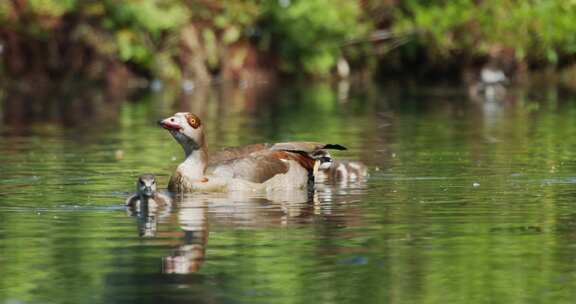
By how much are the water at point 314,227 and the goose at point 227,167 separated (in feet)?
1.03

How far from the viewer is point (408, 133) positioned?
27.1m

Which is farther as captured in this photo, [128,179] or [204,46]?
[204,46]

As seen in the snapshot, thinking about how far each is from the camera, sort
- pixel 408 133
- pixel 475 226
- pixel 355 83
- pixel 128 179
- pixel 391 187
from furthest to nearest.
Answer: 1. pixel 355 83
2. pixel 408 133
3. pixel 128 179
4. pixel 391 187
5. pixel 475 226

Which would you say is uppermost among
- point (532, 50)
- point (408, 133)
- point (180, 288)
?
point (532, 50)

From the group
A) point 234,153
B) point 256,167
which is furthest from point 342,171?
point 256,167

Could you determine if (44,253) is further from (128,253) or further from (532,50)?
(532,50)

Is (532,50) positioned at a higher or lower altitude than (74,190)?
higher

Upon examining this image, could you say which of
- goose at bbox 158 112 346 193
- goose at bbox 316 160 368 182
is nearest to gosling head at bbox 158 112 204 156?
goose at bbox 158 112 346 193

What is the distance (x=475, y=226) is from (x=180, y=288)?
381 centimetres

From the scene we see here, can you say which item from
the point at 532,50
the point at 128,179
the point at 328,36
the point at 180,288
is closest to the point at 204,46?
the point at 328,36

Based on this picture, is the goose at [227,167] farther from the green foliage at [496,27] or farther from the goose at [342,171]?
the green foliage at [496,27]

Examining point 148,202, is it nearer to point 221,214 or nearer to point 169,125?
point 221,214

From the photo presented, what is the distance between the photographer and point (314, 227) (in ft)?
46.0

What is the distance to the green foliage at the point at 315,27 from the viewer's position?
53.3m
